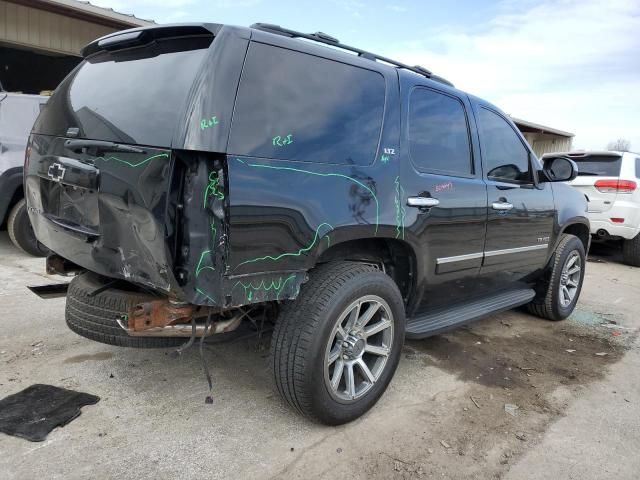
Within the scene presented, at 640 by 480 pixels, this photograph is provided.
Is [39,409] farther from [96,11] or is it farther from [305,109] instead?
[96,11]

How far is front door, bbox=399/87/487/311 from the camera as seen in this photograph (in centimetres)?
303

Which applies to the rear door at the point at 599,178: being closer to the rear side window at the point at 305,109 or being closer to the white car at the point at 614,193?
the white car at the point at 614,193

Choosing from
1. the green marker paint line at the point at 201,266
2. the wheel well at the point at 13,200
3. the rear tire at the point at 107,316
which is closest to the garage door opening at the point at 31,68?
the wheel well at the point at 13,200

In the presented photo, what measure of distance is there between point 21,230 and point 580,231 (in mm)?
6490

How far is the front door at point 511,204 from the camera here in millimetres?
3727

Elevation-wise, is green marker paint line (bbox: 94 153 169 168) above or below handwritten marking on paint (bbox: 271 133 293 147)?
below

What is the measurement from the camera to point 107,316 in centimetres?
246

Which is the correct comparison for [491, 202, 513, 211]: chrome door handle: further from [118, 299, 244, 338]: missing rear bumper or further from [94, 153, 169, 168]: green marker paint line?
[94, 153, 169, 168]: green marker paint line

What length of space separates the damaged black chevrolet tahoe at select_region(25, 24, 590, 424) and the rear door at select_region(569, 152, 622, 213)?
575 cm

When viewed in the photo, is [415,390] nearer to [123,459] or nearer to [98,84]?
[123,459]

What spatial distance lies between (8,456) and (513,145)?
158 inches

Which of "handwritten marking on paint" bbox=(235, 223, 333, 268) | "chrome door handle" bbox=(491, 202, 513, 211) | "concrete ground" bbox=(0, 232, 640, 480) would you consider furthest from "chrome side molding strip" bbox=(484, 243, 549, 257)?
"handwritten marking on paint" bbox=(235, 223, 333, 268)

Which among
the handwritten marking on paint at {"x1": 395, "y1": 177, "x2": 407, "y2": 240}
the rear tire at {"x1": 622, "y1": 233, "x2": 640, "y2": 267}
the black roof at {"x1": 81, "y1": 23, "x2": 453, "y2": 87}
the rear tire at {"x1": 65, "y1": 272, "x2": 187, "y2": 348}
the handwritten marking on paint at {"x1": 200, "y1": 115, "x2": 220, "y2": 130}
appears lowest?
the rear tire at {"x1": 622, "y1": 233, "x2": 640, "y2": 267}

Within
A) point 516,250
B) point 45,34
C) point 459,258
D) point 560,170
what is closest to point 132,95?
point 459,258
